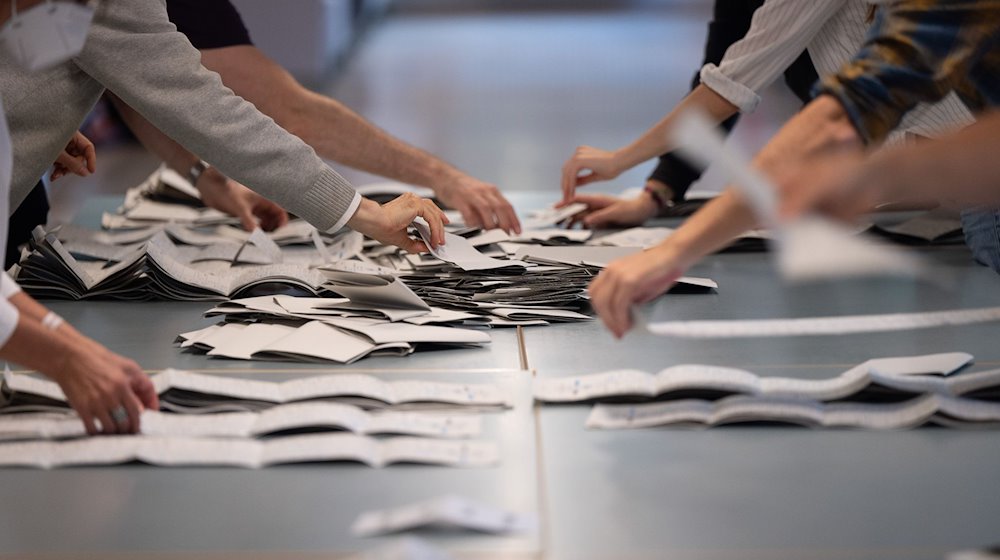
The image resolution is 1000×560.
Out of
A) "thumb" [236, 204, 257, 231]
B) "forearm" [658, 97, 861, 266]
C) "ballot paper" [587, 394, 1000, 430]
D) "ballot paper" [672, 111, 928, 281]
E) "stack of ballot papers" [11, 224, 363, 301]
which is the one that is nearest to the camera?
"ballot paper" [672, 111, 928, 281]

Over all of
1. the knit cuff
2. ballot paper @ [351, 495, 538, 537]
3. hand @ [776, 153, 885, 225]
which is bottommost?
ballot paper @ [351, 495, 538, 537]

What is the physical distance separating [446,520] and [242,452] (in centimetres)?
30

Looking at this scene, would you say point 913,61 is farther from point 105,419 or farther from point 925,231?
point 925,231

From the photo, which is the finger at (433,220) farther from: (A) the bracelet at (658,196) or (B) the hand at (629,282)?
(A) the bracelet at (658,196)

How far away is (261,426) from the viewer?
125cm

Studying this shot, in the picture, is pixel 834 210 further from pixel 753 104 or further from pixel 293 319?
pixel 753 104

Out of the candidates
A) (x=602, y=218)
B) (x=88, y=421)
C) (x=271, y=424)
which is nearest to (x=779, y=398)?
(x=271, y=424)

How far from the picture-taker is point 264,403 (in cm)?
132

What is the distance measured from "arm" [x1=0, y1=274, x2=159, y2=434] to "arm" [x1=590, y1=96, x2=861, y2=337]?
1.80ft

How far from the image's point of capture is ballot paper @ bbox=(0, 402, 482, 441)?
1.24m

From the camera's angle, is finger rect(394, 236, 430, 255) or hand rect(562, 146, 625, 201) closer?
finger rect(394, 236, 430, 255)

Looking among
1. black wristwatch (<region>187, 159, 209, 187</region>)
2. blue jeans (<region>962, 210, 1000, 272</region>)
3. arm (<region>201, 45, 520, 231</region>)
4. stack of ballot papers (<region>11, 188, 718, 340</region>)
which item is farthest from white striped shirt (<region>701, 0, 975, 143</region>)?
black wristwatch (<region>187, 159, 209, 187</region>)

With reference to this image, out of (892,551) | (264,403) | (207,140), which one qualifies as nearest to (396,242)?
(207,140)

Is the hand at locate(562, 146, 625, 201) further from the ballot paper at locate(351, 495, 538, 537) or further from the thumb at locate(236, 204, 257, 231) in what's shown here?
the ballot paper at locate(351, 495, 538, 537)
